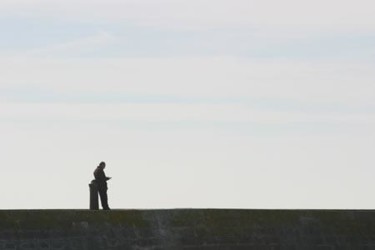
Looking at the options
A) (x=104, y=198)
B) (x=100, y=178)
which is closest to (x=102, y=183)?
(x=100, y=178)

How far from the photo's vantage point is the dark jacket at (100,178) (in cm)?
2801

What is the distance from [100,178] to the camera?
2802 cm
